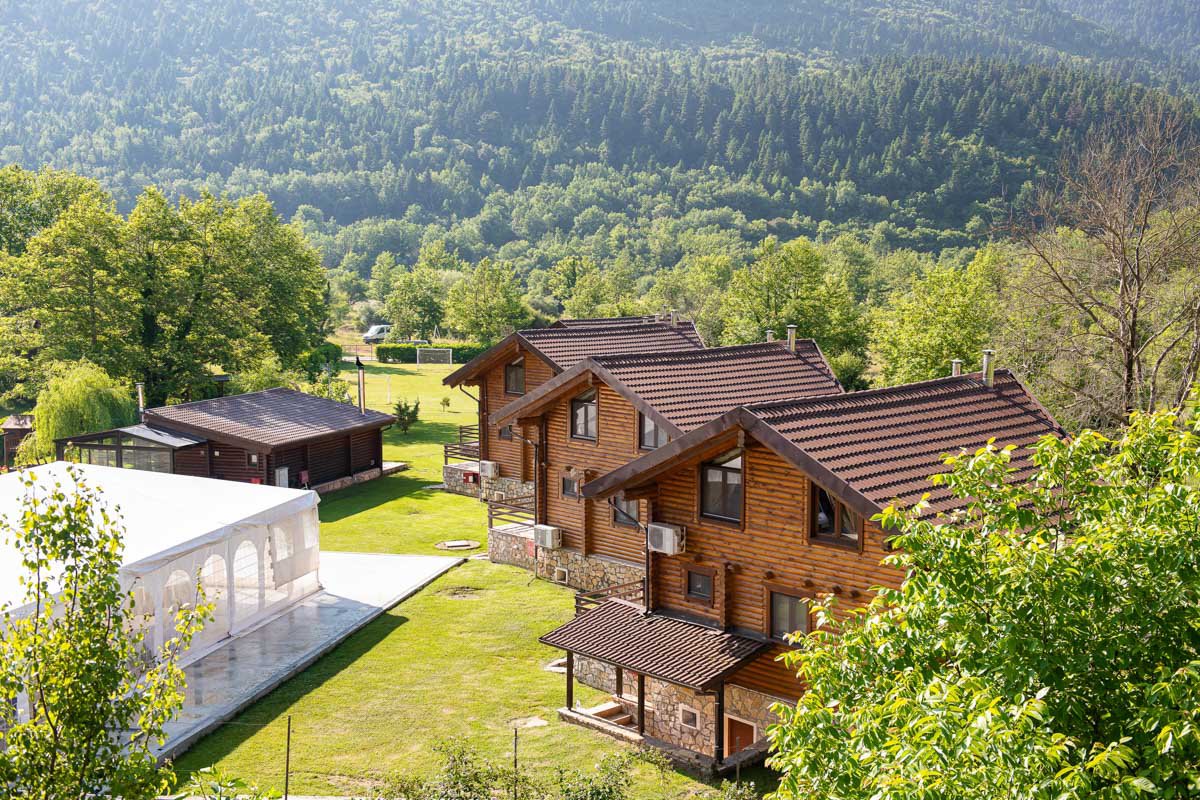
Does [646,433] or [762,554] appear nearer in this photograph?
[762,554]

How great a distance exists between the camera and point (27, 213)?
53.7 meters

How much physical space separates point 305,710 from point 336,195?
182m

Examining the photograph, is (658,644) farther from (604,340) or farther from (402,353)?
(402,353)

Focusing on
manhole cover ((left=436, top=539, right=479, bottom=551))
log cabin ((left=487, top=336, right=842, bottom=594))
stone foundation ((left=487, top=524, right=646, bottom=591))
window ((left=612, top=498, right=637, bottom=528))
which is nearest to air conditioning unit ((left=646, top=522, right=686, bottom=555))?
log cabin ((left=487, top=336, right=842, bottom=594))

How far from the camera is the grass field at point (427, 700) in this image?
17328 millimetres

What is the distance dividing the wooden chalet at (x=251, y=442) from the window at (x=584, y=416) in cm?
1266

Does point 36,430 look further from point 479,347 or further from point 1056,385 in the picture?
point 479,347

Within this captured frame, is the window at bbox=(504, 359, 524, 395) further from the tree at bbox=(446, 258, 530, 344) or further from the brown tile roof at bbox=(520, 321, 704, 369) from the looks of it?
the tree at bbox=(446, 258, 530, 344)

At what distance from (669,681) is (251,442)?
2182cm

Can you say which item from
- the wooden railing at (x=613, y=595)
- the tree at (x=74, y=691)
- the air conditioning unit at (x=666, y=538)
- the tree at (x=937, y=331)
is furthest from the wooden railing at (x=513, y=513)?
the tree at (x=74, y=691)

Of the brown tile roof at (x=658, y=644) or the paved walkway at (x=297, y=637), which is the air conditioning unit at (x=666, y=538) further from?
the paved walkway at (x=297, y=637)

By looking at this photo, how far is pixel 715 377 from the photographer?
85.7 feet

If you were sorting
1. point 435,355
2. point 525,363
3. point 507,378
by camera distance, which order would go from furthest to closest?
point 435,355, point 507,378, point 525,363

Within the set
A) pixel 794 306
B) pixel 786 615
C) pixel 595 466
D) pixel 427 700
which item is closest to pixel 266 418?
pixel 595 466
